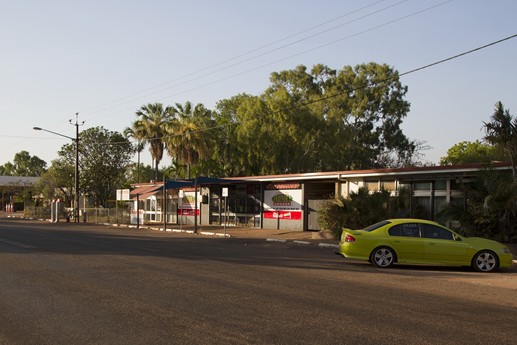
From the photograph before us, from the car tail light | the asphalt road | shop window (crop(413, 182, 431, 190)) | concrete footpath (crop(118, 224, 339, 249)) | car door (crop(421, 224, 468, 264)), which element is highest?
shop window (crop(413, 182, 431, 190))

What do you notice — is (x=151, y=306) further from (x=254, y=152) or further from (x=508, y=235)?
(x=254, y=152)

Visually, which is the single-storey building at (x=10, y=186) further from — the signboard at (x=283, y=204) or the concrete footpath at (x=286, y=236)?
the signboard at (x=283, y=204)

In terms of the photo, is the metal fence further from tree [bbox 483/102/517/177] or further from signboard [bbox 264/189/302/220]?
tree [bbox 483/102/517/177]

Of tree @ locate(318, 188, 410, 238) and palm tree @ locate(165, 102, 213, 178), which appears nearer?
tree @ locate(318, 188, 410, 238)

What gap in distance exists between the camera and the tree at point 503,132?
20.3 metres

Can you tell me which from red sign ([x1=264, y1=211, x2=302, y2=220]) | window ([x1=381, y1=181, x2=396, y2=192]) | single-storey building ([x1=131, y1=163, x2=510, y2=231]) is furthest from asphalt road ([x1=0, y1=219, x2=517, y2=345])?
red sign ([x1=264, y1=211, x2=302, y2=220])

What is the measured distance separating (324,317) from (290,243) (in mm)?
17291

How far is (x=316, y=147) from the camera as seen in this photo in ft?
179

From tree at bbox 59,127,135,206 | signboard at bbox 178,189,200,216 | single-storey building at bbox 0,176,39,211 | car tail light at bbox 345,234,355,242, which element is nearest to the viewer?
car tail light at bbox 345,234,355,242

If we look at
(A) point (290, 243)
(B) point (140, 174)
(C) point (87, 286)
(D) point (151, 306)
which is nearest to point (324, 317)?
(D) point (151, 306)

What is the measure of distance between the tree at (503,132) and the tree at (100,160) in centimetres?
4837

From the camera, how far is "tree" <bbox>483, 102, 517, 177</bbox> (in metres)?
20.3

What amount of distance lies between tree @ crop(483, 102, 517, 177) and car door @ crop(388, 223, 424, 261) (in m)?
6.84

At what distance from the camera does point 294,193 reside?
33.2m
